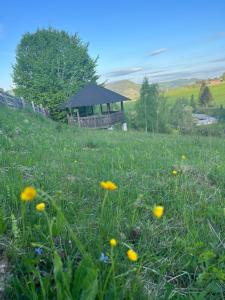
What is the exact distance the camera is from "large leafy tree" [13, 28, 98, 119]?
130 feet

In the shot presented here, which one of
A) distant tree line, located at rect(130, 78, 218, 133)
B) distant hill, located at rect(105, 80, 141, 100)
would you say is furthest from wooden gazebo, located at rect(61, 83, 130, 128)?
distant hill, located at rect(105, 80, 141, 100)

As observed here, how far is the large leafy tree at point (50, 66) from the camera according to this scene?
3953 cm

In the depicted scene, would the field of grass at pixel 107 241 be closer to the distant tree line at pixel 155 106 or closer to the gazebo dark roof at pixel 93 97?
the gazebo dark roof at pixel 93 97

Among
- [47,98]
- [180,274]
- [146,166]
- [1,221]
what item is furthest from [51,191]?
[47,98]

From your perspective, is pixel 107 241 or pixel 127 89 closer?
pixel 107 241

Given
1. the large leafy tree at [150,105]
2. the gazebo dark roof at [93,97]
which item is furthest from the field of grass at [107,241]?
the large leafy tree at [150,105]

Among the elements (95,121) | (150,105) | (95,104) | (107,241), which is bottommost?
(95,121)

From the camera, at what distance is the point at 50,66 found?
40.2 meters

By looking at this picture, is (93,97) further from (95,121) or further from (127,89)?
(127,89)

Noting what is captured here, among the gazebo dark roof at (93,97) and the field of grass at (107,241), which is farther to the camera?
the gazebo dark roof at (93,97)

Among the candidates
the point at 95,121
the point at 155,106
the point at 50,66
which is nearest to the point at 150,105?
the point at 155,106

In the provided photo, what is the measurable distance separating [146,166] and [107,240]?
2.56m

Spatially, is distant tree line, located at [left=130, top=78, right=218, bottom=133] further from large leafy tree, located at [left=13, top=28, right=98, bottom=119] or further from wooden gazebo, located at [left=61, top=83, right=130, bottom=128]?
large leafy tree, located at [left=13, top=28, right=98, bottom=119]

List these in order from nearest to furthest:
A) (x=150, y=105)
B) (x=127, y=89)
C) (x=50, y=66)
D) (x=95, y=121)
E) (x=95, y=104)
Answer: (x=95, y=121), (x=95, y=104), (x=150, y=105), (x=50, y=66), (x=127, y=89)
